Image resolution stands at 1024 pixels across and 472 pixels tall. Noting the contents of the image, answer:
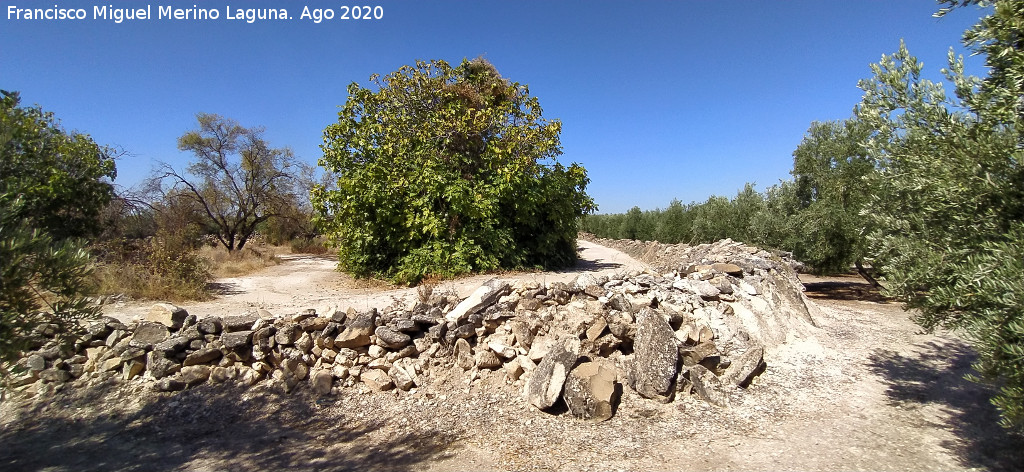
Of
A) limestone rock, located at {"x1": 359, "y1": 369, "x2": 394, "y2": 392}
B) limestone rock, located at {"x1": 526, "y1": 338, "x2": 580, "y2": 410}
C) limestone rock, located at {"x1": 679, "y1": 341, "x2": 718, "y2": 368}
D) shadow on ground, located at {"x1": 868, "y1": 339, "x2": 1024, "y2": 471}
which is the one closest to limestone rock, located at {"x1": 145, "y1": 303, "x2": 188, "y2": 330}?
limestone rock, located at {"x1": 359, "y1": 369, "x2": 394, "y2": 392}

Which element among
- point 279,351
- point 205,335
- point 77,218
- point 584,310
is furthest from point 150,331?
point 77,218

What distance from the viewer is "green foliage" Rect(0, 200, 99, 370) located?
10.2ft

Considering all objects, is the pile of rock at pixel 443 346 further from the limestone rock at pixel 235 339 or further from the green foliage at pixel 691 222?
the green foliage at pixel 691 222

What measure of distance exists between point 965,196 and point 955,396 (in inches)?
131

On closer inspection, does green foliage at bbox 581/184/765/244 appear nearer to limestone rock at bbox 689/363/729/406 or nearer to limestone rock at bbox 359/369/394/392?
limestone rock at bbox 689/363/729/406

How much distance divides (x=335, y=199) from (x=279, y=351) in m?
6.08

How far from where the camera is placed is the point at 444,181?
11.0 meters

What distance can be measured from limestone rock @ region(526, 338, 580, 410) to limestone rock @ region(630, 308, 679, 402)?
69cm

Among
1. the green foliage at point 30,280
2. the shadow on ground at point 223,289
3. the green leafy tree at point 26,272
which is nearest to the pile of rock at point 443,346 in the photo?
the green leafy tree at point 26,272

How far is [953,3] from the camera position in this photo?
368 cm

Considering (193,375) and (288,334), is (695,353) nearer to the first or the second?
(288,334)

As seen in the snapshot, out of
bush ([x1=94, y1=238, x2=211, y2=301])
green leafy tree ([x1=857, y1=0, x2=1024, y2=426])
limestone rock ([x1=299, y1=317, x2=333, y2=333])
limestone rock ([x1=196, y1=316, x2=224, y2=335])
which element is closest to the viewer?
green leafy tree ([x1=857, y1=0, x2=1024, y2=426])

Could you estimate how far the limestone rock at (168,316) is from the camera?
6098mm

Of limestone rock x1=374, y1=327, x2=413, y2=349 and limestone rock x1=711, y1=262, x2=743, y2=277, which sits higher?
limestone rock x1=711, y1=262, x2=743, y2=277
